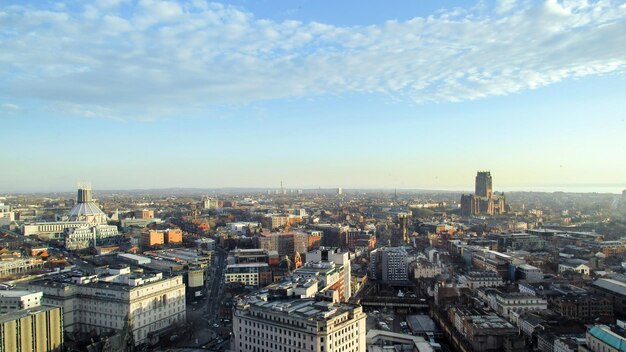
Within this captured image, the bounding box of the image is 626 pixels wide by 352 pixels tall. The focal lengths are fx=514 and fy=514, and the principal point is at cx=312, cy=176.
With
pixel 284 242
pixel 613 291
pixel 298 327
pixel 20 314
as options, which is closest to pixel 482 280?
pixel 613 291

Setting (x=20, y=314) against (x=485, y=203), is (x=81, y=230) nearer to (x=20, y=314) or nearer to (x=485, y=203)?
(x=20, y=314)

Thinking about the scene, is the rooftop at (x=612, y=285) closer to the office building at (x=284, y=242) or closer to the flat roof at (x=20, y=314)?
the office building at (x=284, y=242)

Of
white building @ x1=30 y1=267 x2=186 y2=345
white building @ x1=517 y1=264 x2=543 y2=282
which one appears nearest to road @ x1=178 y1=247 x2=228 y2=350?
white building @ x1=30 y1=267 x2=186 y2=345

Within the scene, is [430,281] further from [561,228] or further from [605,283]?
[561,228]

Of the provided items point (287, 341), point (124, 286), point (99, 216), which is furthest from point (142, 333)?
point (99, 216)

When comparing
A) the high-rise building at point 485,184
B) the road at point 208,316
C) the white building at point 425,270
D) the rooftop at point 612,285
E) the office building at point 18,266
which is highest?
the high-rise building at point 485,184

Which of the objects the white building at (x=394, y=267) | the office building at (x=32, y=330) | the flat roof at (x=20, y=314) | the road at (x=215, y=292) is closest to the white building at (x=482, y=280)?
the white building at (x=394, y=267)
